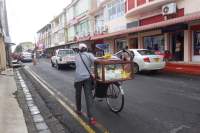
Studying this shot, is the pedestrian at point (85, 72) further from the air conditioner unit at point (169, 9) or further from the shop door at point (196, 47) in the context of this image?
the air conditioner unit at point (169, 9)

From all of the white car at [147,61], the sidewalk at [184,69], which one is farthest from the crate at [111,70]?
the sidewalk at [184,69]

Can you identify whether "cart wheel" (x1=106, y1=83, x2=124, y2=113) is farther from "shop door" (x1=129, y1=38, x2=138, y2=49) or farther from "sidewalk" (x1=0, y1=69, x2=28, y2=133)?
"shop door" (x1=129, y1=38, x2=138, y2=49)

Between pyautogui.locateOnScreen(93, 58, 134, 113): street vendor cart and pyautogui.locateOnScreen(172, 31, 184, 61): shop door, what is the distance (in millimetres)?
15497

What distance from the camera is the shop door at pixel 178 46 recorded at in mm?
21906

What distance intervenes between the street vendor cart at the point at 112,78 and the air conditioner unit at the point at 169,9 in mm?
14875

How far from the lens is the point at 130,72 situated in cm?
725

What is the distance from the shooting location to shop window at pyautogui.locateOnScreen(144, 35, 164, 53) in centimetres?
2464

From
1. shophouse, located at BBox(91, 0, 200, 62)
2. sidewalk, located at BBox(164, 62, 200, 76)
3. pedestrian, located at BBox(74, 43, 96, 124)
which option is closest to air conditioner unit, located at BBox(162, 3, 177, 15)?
shophouse, located at BBox(91, 0, 200, 62)

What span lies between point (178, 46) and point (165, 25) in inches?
107

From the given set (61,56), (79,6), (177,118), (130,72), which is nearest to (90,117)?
(130,72)

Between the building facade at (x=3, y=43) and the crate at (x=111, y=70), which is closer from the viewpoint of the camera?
the crate at (x=111, y=70)

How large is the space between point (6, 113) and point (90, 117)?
2357 millimetres

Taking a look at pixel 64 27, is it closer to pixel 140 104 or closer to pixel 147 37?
pixel 147 37

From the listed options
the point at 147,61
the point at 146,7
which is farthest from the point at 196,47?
the point at 147,61
